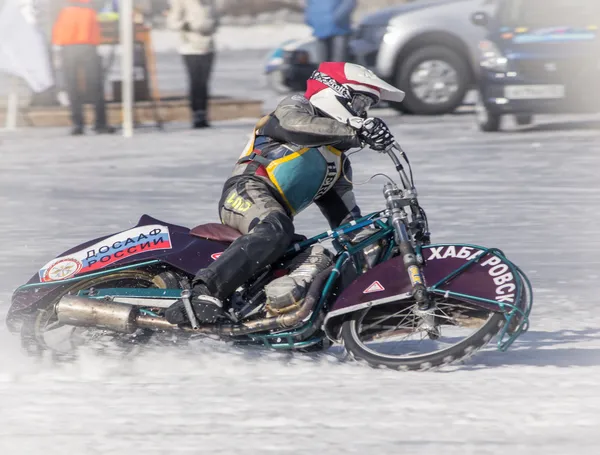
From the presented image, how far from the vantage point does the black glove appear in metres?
5.69

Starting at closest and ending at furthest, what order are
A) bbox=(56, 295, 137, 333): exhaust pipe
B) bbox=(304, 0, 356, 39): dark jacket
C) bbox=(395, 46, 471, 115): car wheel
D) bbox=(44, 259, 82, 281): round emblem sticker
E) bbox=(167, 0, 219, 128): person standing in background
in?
bbox=(56, 295, 137, 333): exhaust pipe, bbox=(44, 259, 82, 281): round emblem sticker, bbox=(167, 0, 219, 128): person standing in background, bbox=(304, 0, 356, 39): dark jacket, bbox=(395, 46, 471, 115): car wheel

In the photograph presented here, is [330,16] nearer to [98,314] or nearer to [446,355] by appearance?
[98,314]

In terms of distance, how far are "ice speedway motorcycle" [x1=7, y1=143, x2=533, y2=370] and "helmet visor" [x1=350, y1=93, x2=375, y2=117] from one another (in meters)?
0.30

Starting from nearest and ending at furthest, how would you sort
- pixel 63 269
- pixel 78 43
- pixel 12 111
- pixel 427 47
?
pixel 63 269 → pixel 78 43 → pixel 427 47 → pixel 12 111

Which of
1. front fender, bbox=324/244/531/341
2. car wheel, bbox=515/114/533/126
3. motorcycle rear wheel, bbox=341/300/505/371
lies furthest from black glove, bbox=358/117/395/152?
car wheel, bbox=515/114/533/126

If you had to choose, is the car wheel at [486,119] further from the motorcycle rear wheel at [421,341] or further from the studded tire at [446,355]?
the studded tire at [446,355]

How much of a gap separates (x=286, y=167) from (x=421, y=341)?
3.44 ft

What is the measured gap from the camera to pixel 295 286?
584 centimetres

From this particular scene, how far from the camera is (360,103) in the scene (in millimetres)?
6008

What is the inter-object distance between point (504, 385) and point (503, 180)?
6882mm

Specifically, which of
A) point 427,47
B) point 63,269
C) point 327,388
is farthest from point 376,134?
point 427,47

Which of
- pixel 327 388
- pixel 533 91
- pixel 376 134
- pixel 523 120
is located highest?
pixel 376 134

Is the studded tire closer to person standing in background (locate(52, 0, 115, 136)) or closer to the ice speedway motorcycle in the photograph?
the ice speedway motorcycle

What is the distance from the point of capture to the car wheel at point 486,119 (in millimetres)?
15414
